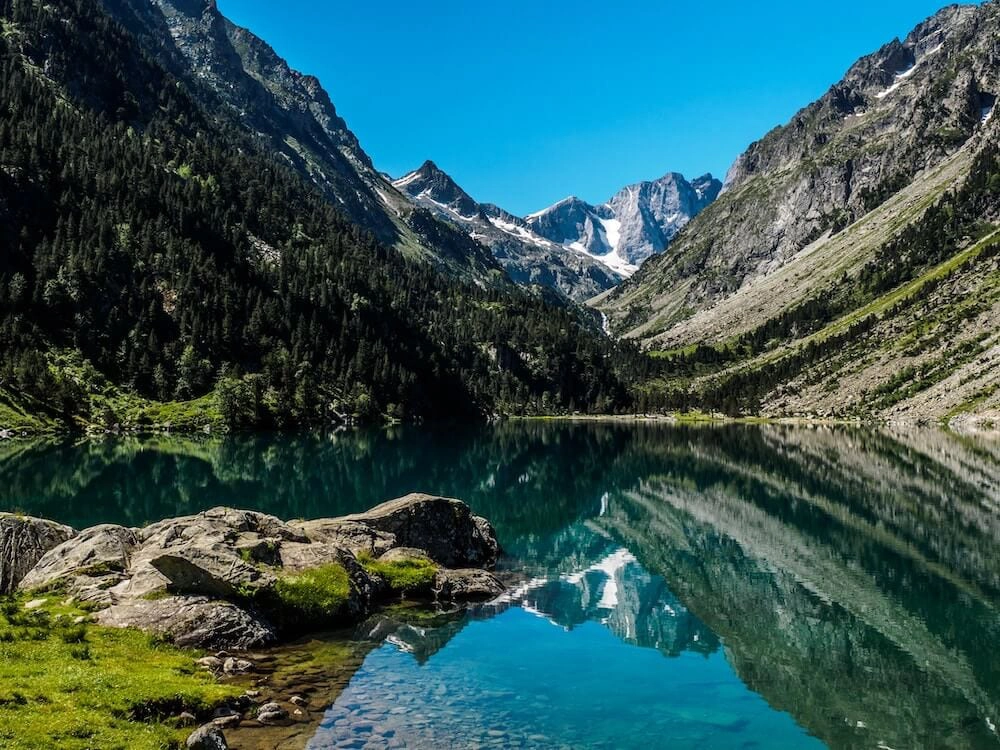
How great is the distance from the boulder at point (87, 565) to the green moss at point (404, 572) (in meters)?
11.3

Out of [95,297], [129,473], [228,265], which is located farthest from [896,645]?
[228,265]

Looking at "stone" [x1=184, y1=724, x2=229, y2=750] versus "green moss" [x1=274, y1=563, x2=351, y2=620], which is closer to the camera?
"stone" [x1=184, y1=724, x2=229, y2=750]

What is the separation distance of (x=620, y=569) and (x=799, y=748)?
83.8 feet

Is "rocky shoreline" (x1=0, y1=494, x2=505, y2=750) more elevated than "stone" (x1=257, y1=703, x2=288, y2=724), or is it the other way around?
"rocky shoreline" (x1=0, y1=494, x2=505, y2=750)

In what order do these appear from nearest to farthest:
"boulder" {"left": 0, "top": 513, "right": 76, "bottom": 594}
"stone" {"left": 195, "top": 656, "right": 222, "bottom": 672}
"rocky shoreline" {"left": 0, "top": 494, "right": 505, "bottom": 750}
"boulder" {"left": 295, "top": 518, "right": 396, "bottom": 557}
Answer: "stone" {"left": 195, "top": 656, "right": 222, "bottom": 672}
"rocky shoreline" {"left": 0, "top": 494, "right": 505, "bottom": 750}
"boulder" {"left": 0, "top": 513, "right": 76, "bottom": 594}
"boulder" {"left": 295, "top": 518, "right": 396, "bottom": 557}

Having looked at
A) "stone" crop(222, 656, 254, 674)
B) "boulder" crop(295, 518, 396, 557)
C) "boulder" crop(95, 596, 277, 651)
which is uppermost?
"boulder" crop(295, 518, 396, 557)

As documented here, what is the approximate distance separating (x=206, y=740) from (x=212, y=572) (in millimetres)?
11250

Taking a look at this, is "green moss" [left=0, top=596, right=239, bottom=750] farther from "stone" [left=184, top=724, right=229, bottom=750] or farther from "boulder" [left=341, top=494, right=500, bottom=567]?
"boulder" [left=341, top=494, right=500, bottom=567]

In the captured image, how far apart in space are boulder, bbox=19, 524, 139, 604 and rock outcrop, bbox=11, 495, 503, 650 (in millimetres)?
49

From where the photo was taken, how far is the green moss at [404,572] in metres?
35.9

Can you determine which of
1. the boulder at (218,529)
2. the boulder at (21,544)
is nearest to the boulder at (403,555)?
the boulder at (218,529)

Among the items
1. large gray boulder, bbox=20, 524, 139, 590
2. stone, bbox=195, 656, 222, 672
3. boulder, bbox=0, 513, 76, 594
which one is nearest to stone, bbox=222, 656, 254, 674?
stone, bbox=195, 656, 222, 672

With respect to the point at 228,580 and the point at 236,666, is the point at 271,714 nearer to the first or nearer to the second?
the point at 236,666

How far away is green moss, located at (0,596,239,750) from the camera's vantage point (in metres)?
Result: 16.4
